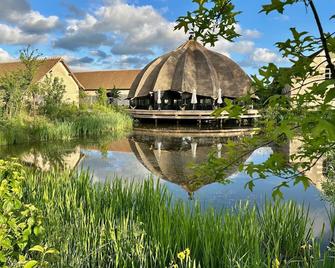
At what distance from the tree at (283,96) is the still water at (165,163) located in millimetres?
3618

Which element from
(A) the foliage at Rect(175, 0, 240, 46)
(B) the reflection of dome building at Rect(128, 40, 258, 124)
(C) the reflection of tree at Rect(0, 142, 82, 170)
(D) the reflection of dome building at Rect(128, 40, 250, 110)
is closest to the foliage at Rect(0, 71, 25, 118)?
(C) the reflection of tree at Rect(0, 142, 82, 170)

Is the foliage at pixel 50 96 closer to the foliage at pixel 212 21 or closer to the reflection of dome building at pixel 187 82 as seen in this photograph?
the reflection of dome building at pixel 187 82

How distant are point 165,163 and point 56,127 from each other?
373 inches

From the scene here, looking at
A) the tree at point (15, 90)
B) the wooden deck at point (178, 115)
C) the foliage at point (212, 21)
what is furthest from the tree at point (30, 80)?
the foliage at point (212, 21)

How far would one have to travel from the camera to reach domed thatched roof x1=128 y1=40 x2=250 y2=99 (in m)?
36.3

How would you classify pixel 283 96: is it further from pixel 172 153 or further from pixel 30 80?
pixel 30 80

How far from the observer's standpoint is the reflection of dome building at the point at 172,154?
11.6 m

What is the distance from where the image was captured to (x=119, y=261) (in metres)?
3.68

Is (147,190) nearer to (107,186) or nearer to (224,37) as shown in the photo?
(107,186)

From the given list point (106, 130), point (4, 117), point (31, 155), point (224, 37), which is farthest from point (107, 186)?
point (106, 130)

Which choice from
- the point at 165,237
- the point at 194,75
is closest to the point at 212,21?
the point at 165,237

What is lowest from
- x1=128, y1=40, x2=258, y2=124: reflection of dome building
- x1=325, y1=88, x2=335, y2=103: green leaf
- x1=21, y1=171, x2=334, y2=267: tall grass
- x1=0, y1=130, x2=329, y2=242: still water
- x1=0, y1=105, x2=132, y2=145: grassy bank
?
x1=0, y1=130, x2=329, y2=242: still water

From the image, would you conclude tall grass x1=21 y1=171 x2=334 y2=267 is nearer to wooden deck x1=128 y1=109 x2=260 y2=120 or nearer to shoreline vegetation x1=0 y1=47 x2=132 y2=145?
shoreline vegetation x1=0 y1=47 x2=132 y2=145

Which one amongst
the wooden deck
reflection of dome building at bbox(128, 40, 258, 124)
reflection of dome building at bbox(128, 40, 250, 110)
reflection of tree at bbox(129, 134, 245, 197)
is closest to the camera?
reflection of tree at bbox(129, 134, 245, 197)
